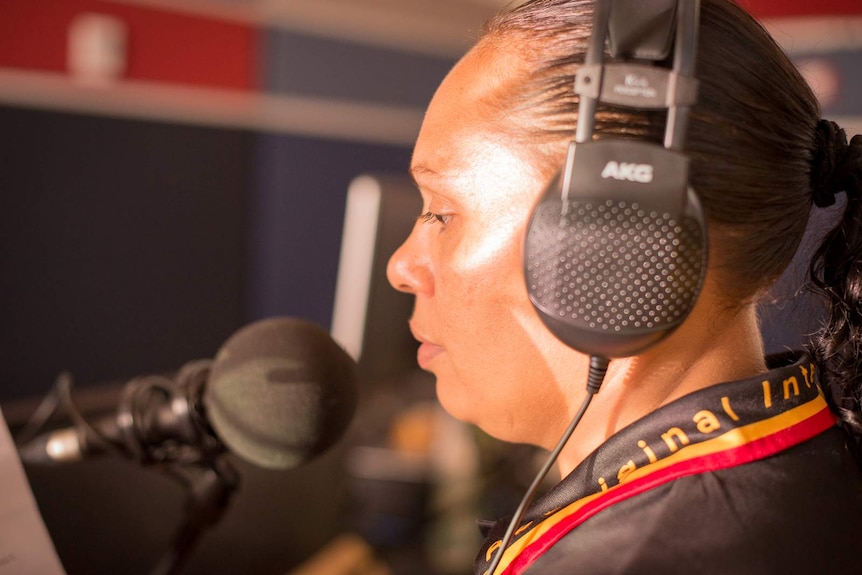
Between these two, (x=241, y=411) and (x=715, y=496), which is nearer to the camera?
(x=715, y=496)

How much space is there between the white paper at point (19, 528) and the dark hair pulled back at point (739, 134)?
1.79 feet

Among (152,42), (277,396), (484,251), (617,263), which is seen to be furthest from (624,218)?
(152,42)

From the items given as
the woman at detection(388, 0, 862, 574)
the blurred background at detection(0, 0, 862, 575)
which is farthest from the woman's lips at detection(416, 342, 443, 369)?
the blurred background at detection(0, 0, 862, 575)

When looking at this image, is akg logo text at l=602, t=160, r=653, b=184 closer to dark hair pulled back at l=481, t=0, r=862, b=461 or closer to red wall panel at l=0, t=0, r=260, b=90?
dark hair pulled back at l=481, t=0, r=862, b=461

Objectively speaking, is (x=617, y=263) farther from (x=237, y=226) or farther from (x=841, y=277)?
(x=237, y=226)

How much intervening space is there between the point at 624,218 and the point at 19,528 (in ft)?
1.92

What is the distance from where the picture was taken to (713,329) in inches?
27.0

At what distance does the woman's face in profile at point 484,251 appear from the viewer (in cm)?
68

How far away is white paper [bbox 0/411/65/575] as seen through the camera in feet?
2.19

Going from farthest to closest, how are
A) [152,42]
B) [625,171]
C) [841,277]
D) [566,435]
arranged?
[152,42] < [841,277] < [566,435] < [625,171]

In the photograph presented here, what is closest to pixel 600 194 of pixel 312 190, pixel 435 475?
pixel 435 475

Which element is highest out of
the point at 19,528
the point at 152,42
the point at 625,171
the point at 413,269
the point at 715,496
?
the point at 152,42

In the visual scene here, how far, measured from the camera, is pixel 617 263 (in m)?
0.55

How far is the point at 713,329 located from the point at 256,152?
2672 mm
